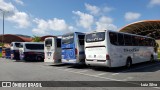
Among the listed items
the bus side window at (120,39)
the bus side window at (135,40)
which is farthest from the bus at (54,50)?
the bus side window at (135,40)

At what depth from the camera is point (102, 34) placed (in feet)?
41.6

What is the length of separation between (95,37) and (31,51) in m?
13.4

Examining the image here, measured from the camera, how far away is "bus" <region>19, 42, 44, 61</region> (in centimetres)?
2403

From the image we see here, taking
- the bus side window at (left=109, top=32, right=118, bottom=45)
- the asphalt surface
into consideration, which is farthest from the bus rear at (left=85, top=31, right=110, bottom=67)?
the asphalt surface

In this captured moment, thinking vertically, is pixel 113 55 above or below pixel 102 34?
below

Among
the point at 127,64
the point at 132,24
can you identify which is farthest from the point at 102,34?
the point at 132,24

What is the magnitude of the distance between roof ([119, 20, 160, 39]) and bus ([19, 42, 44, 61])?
112 ft

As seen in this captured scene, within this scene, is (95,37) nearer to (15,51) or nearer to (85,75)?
(85,75)

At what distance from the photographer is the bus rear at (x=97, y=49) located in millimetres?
12438

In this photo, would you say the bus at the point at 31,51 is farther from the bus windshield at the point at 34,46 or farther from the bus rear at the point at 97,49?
the bus rear at the point at 97,49

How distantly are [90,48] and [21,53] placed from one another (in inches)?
536

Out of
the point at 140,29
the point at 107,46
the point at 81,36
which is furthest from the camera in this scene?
the point at 140,29

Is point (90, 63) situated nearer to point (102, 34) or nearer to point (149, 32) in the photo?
point (102, 34)

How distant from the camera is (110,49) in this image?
12438 millimetres
